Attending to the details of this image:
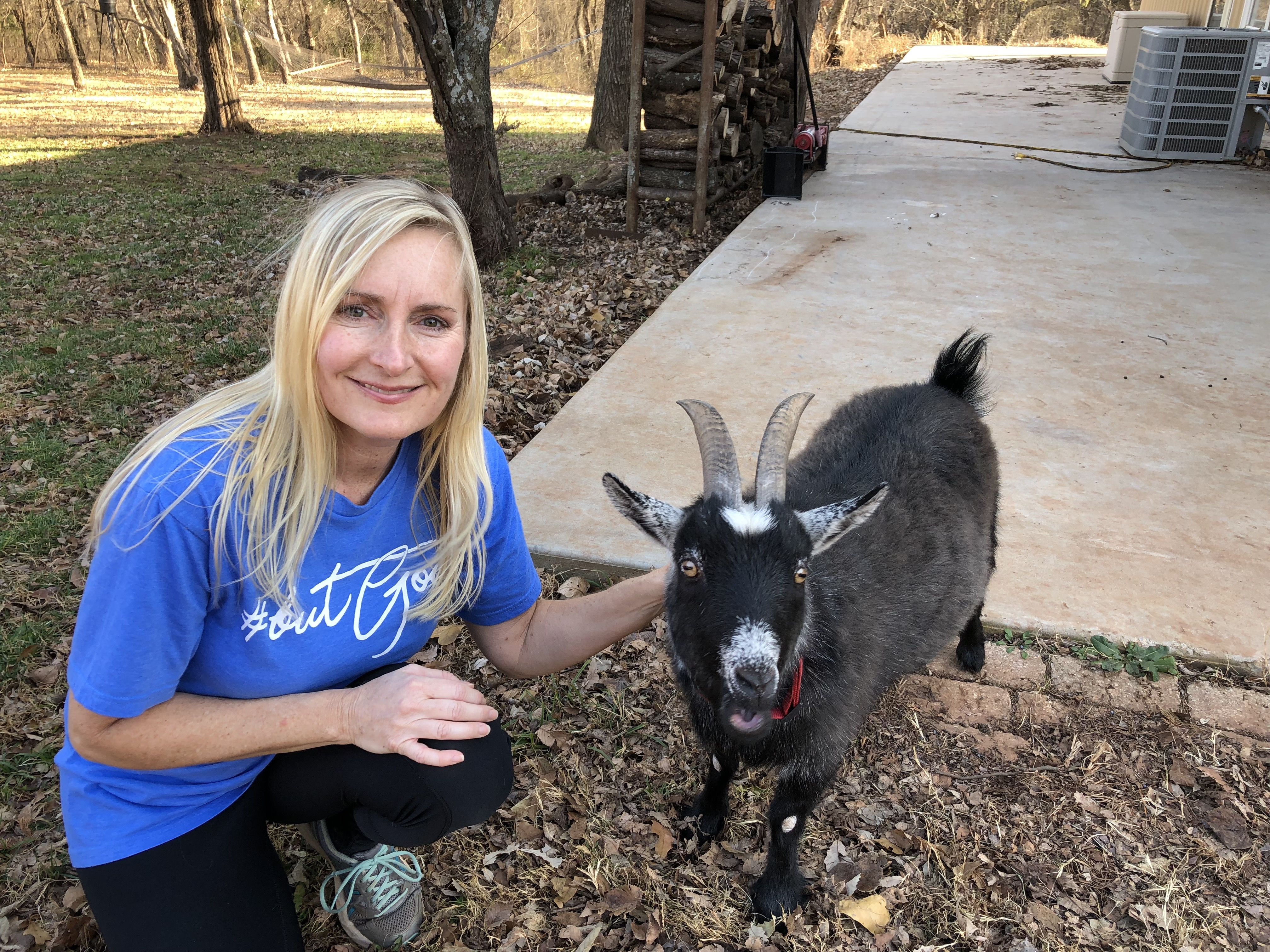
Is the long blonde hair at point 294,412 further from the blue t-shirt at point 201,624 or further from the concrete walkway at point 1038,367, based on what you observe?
the concrete walkway at point 1038,367

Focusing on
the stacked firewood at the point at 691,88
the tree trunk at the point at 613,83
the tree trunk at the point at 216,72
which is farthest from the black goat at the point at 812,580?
the tree trunk at the point at 216,72

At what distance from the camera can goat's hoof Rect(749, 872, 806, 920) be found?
2277mm

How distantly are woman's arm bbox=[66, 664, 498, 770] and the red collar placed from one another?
0.74 m

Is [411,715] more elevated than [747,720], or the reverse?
[411,715]

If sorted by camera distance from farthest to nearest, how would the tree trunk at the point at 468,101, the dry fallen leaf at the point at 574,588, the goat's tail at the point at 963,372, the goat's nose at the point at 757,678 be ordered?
the tree trunk at the point at 468,101
the dry fallen leaf at the point at 574,588
the goat's tail at the point at 963,372
the goat's nose at the point at 757,678

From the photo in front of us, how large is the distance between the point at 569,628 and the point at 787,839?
2.61 ft

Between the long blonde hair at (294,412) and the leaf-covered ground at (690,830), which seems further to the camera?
the leaf-covered ground at (690,830)

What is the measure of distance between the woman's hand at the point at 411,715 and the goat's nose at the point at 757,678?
534mm

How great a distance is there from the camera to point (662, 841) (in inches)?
97.5

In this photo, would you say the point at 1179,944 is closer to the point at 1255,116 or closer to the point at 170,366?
the point at 170,366

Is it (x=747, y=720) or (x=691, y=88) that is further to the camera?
(x=691, y=88)

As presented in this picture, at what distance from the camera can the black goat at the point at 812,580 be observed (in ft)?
6.48

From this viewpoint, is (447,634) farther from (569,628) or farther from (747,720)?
(747,720)

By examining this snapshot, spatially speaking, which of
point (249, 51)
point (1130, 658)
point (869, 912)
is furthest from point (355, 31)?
point (869, 912)
